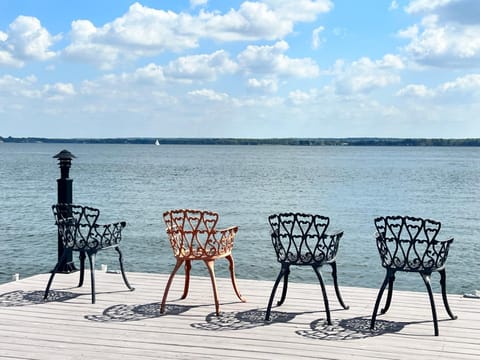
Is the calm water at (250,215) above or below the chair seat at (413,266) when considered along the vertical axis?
below

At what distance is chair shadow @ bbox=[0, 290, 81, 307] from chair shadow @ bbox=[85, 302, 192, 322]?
0.62 metres

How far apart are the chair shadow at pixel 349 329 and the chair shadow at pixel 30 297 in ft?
7.40

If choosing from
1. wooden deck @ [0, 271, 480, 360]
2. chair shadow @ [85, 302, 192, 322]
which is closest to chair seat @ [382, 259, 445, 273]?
wooden deck @ [0, 271, 480, 360]

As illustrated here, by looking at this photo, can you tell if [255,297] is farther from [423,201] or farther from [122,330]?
[423,201]

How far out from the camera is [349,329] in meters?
4.70

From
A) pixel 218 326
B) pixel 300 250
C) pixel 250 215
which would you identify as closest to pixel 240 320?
pixel 218 326

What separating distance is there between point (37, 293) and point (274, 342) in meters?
2.53

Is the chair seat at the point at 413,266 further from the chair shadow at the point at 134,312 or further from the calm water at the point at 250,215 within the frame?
the calm water at the point at 250,215

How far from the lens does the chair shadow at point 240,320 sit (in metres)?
4.72

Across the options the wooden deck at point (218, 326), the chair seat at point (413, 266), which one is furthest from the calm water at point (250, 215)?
the chair seat at point (413, 266)

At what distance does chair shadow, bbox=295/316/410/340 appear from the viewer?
4516mm

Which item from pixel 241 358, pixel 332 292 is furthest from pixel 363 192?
pixel 241 358

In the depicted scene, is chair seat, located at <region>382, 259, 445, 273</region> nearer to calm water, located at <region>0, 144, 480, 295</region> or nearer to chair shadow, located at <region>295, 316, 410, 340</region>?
chair shadow, located at <region>295, 316, 410, 340</region>

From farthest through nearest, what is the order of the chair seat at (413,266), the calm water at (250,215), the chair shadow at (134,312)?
the calm water at (250,215) < the chair shadow at (134,312) < the chair seat at (413,266)
